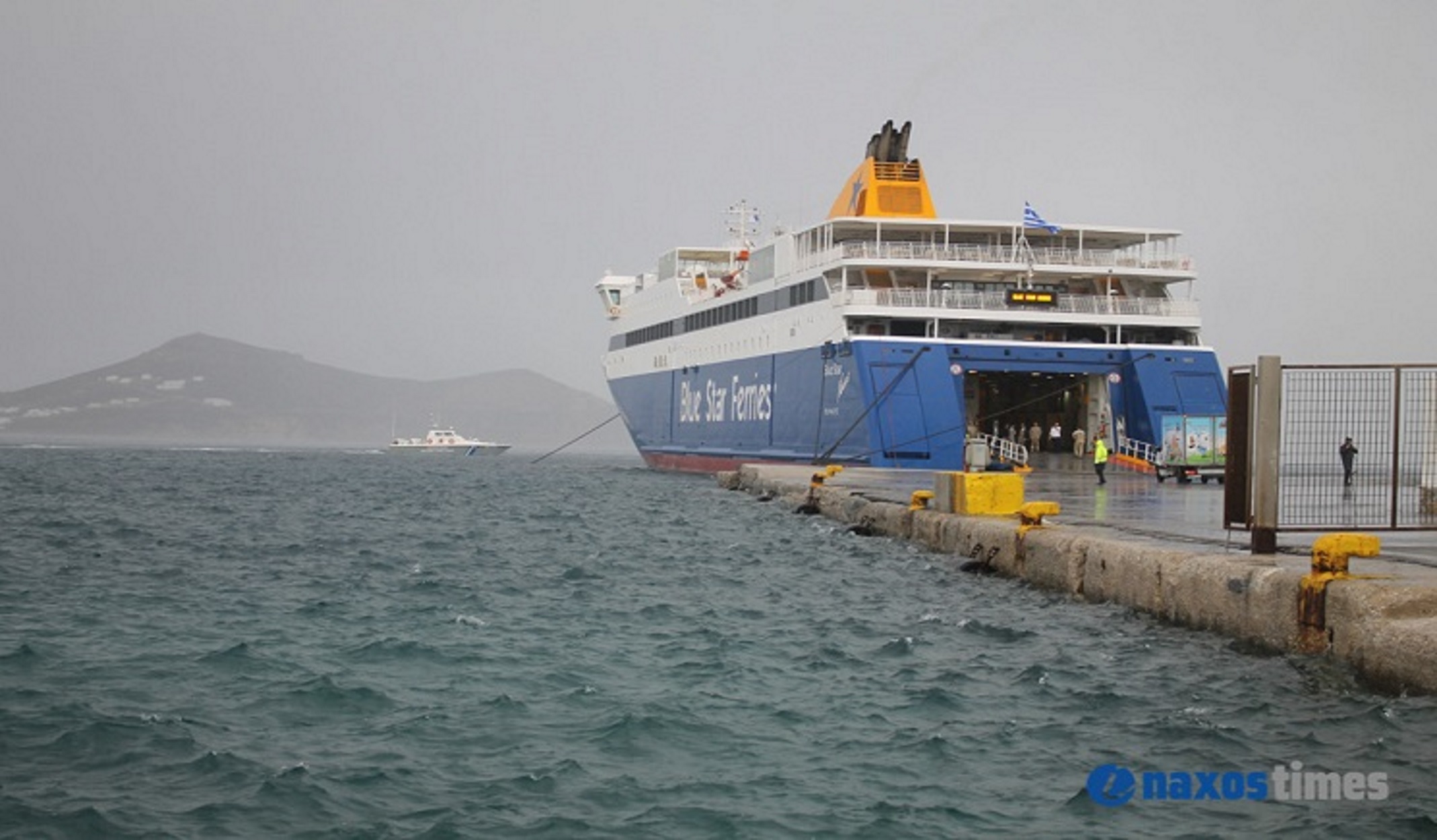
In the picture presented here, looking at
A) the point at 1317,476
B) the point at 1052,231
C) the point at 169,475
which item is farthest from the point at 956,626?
the point at 169,475

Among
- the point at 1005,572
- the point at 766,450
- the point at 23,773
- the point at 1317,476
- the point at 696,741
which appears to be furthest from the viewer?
the point at 766,450

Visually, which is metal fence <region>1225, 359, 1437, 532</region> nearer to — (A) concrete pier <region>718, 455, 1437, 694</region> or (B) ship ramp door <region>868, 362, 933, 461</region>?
(A) concrete pier <region>718, 455, 1437, 694</region>

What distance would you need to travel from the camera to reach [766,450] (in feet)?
147

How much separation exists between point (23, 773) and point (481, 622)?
19.8 feet

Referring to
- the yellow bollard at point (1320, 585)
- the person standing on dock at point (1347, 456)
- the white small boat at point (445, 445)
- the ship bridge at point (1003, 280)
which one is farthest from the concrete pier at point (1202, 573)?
the white small boat at point (445, 445)

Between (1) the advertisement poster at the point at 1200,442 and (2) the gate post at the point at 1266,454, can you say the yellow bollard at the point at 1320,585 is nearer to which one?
(2) the gate post at the point at 1266,454

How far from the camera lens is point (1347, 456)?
14188 millimetres

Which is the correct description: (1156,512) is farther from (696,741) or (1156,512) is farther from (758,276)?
(758,276)

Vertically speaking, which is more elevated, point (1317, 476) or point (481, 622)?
point (1317, 476)

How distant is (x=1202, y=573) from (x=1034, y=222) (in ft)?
85.3

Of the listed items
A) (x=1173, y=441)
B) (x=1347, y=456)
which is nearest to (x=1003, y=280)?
(x=1173, y=441)

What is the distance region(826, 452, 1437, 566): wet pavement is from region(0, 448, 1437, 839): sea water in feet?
5.49

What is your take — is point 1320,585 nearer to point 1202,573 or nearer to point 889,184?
point 1202,573

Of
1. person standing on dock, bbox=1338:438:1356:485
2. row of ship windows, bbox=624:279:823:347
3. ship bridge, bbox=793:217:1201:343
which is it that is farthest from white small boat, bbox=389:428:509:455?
person standing on dock, bbox=1338:438:1356:485
